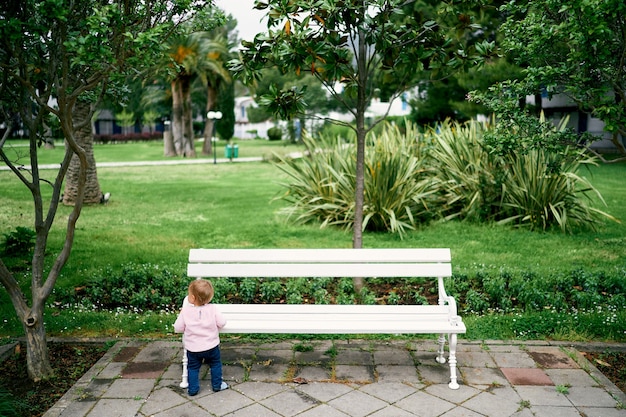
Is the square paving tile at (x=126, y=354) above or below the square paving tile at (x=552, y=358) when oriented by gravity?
below

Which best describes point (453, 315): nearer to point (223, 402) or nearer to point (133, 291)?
point (223, 402)

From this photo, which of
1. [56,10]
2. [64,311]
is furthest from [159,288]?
[56,10]

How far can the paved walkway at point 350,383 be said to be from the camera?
382 centimetres

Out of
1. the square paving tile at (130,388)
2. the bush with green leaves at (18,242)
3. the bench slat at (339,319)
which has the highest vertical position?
the bench slat at (339,319)

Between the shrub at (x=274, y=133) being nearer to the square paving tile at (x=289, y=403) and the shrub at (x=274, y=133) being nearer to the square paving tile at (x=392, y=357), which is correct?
the square paving tile at (x=392, y=357)

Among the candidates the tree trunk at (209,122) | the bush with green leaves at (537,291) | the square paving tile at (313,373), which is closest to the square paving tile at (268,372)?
the square paving tile at (313,373)

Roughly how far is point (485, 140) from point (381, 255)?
5.48ft

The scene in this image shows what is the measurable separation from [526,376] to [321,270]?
1.67m

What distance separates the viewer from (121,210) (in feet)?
41.4

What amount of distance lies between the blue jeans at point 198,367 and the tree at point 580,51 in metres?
3.20

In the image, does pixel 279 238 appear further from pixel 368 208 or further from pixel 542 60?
pixel 542 60

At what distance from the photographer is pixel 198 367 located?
4.09 meters

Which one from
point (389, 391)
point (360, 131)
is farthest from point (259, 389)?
point (360, 131)

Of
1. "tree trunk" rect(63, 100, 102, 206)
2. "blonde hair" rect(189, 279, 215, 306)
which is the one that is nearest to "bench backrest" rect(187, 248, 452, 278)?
"blonde hair" rect(189, 279, 215, 306)
